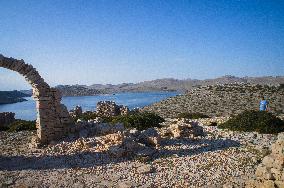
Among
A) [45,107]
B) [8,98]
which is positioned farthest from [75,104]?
[45,107]

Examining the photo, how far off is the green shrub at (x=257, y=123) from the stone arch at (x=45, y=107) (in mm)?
9426

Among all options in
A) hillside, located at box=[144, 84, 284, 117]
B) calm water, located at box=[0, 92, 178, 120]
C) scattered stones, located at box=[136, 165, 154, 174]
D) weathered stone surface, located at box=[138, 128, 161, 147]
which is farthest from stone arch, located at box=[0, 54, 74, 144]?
calm water, located at box=[0, 92, 178, 120]

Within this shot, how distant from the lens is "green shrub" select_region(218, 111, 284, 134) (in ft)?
53.6

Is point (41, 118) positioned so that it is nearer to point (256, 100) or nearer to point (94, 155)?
point (94, 155)

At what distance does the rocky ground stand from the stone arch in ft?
2.60

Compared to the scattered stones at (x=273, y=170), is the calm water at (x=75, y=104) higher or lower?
lower

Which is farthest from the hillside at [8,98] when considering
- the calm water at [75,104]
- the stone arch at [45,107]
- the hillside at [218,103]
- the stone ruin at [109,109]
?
the stone arch at [45,107]

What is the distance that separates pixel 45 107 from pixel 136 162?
608 centimetres

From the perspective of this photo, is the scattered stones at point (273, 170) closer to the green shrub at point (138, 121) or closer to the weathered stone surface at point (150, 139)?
the weathered stone surface at point (150, 139)

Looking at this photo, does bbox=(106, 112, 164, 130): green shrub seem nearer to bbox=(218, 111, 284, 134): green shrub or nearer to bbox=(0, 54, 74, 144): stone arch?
bbox=(218, 111, 284, 134): green shrub

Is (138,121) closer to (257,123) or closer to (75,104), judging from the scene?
(257,123)

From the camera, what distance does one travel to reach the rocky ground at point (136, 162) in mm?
9820

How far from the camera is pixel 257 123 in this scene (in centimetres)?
1709

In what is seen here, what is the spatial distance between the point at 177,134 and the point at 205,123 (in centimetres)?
586
